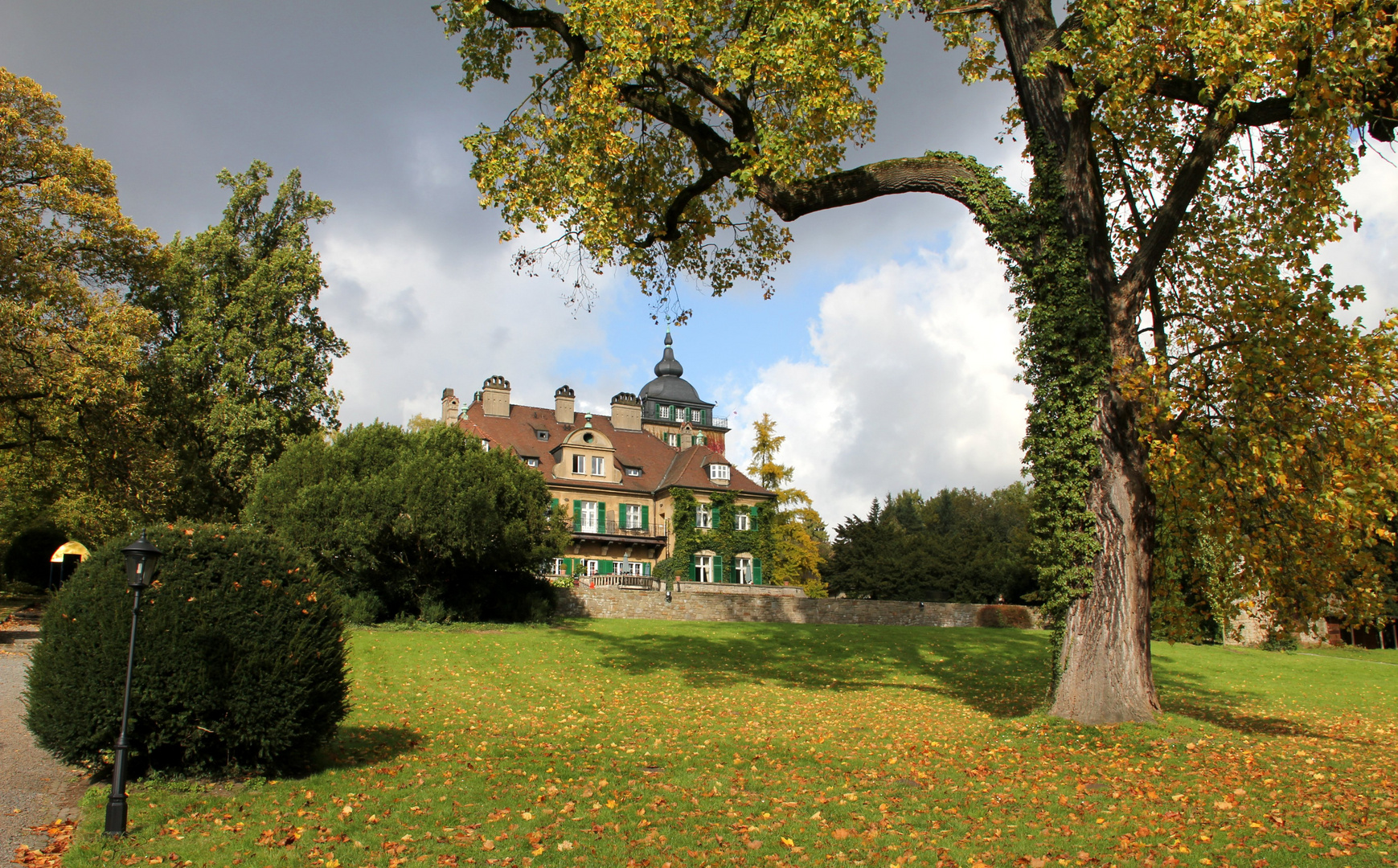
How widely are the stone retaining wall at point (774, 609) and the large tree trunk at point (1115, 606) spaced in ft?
67.0

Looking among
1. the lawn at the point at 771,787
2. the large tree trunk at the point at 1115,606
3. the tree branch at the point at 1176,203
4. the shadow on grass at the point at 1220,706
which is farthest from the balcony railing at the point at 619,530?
the tree branch at the point at 1176,203

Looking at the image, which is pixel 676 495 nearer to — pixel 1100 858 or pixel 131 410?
pixel 131 410

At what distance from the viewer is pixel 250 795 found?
7.29 m

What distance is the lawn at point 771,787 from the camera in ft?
19.9

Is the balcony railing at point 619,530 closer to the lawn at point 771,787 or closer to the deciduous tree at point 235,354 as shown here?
the deciduous tree at point 235,354

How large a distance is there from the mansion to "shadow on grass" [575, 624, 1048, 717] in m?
15.9

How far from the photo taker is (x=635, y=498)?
46125 mm

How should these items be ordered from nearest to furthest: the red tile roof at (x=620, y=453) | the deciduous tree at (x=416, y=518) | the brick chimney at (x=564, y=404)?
the deciduous tree at (x=416, y=518), the red tile roof at (x=620, y=453), the brick chimney at (x=564, y=404)

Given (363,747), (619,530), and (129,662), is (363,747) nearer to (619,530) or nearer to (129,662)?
(129,662)

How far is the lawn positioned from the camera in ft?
19.9

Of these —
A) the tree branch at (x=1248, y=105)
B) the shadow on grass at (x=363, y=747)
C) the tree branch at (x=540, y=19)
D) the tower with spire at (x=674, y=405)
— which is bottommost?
the shadow on grass at (x=363, y=747)

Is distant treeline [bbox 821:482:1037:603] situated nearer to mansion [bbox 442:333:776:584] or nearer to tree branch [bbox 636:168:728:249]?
mansion [bbox 442:333:776:584]

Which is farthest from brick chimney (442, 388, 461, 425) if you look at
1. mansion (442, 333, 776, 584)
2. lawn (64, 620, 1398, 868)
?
lawn (64, 620, 1398, 868)

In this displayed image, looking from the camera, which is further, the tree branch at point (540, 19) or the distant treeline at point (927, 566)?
the distant treeline at point (927, 566)
